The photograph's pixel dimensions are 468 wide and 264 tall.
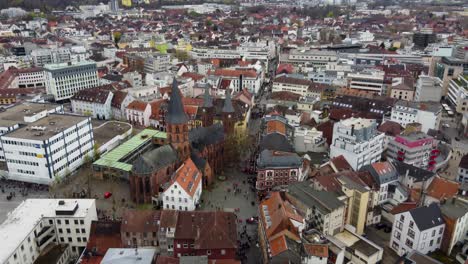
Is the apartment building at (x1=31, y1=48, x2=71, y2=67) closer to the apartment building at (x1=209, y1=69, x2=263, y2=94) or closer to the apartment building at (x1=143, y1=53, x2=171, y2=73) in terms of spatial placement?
the apartment building at (x1=143, y1=53, x2=171, y2=73)

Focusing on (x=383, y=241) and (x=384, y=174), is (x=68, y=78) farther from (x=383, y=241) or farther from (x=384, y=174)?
(x=383, y=241)

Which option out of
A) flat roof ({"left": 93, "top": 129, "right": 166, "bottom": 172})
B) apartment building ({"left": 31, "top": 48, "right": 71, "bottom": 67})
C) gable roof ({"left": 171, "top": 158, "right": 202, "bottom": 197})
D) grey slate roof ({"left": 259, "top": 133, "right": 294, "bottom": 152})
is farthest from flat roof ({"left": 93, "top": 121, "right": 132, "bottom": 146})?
apartment building ({"left": 31, "top": 48, "right": 71, "bottom": 67})

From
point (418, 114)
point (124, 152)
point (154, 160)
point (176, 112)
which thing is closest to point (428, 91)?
point (418, 114)

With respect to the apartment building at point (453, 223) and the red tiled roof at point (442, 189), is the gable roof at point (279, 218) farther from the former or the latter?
the red tiled roof at point (442, 189)

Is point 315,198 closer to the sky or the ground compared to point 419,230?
closer to the sky

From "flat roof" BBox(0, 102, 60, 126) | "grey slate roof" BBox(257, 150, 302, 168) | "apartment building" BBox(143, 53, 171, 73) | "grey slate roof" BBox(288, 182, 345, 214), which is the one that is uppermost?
"apartment building" BBox(143, 53, 171, 73)
